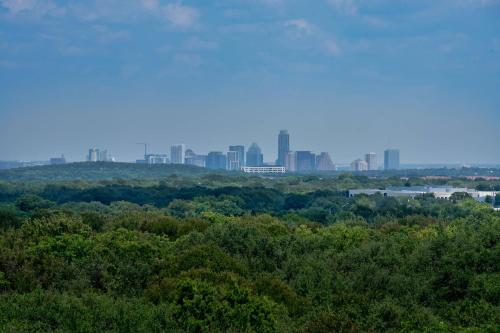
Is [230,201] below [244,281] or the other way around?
below

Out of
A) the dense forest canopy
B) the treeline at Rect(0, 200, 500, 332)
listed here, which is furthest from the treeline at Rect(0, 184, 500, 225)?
the treeline at Rect(0, 200, 500, 332)

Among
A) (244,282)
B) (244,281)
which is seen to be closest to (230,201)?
(244,281)

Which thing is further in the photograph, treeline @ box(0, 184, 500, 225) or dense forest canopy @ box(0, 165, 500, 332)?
treeline @ box(0, 184, 500, 225)

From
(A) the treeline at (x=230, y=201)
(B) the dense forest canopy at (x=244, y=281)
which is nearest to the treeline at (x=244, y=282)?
(B) the dense forest canopy at (x=244, y=281)

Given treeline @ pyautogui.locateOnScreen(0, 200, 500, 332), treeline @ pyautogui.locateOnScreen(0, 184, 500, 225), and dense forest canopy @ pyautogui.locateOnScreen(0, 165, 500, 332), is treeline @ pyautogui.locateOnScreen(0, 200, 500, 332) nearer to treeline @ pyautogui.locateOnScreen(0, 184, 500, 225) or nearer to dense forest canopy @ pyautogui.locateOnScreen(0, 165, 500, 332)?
dense forest canopy @ pyautogui.locateOnScreen(0, 165, 500, 332)

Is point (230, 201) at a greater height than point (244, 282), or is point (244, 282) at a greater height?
point (244, 282)

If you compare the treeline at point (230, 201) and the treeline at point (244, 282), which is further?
the treeline at point (230, 201)

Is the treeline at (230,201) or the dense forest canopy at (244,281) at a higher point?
the dense forest canopy at (244,281)

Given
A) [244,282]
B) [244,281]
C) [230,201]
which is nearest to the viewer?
[244,282]

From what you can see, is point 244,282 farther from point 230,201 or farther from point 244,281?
point 230,201

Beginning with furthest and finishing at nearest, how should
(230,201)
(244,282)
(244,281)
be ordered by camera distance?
(230,201), (244,281), (244,282)

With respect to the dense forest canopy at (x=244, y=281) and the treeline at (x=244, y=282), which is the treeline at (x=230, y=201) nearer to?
the dense forest canopy at (x=244, y=281)

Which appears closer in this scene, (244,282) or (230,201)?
(244,282)
